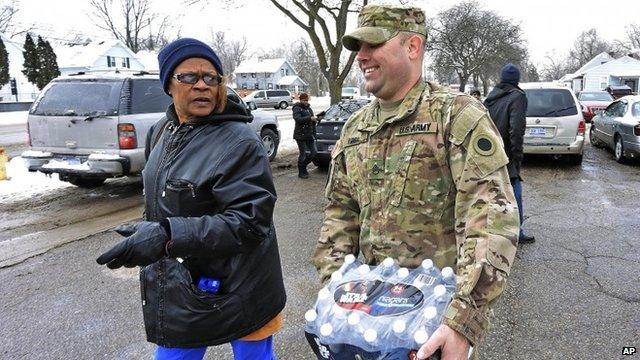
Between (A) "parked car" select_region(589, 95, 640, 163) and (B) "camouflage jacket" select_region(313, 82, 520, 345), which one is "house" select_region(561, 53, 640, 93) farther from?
(B) "camouflage jacket" select_region(313, 82, 520, 345)

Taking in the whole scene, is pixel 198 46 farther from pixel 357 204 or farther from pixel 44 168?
pixel 44 168

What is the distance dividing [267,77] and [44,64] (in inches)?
1626

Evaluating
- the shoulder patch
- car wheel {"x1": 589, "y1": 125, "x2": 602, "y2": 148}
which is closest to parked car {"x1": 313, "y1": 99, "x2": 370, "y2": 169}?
car wheel {"x1": 589, "y1": 125, "x2": 602, "y2": 148}

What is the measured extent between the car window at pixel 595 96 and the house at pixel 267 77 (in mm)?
59357

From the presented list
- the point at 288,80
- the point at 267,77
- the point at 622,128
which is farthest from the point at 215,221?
the point at 267,77

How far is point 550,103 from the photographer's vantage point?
33.0 feet

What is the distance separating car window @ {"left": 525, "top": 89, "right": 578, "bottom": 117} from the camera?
9.91 meters

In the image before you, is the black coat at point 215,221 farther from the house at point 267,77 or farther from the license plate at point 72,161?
the house at point 267,77

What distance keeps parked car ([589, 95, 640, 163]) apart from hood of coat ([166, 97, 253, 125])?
9.98 meters

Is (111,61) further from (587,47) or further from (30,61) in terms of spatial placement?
(587,47)

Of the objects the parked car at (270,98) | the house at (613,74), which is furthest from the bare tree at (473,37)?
the house at (613,74)

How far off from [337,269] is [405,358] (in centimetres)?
52

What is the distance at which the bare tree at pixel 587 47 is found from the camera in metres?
92.7

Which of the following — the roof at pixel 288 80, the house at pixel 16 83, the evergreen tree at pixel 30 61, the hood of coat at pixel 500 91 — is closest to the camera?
the hood of coat at pixel 500 91
